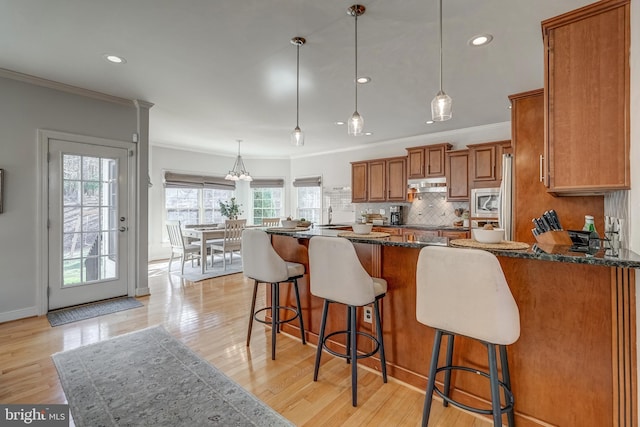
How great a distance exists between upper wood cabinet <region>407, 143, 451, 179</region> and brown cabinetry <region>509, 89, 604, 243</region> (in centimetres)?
219

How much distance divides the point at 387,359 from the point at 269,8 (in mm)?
2598

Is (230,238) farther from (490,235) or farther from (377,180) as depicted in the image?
(490,235)

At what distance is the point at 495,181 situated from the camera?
4.40 m

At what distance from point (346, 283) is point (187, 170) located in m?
6.19

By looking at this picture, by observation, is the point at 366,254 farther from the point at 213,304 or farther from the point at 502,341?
the point at 213,304

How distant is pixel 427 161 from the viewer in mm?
5219

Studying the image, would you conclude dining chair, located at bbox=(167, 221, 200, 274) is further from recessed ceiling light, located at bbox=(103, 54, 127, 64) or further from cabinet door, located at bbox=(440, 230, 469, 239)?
cabinet door, located at bbox=(440, 230, 469, 239)

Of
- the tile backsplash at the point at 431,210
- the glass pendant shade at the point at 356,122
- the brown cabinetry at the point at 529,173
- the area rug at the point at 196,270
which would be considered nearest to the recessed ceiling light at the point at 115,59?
the glass pendant shade at the point at 356,122

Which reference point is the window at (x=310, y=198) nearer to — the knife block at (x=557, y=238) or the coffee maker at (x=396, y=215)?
the coffee maker at (x=396, y=215)

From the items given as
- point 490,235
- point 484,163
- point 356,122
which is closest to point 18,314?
point 356,122

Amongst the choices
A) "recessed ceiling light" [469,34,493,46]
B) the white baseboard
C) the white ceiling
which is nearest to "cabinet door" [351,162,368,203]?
the white ceiling

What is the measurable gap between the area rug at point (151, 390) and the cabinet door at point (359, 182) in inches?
176

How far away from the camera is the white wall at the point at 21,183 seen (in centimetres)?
307

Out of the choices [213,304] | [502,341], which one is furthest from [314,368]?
[213,304]
